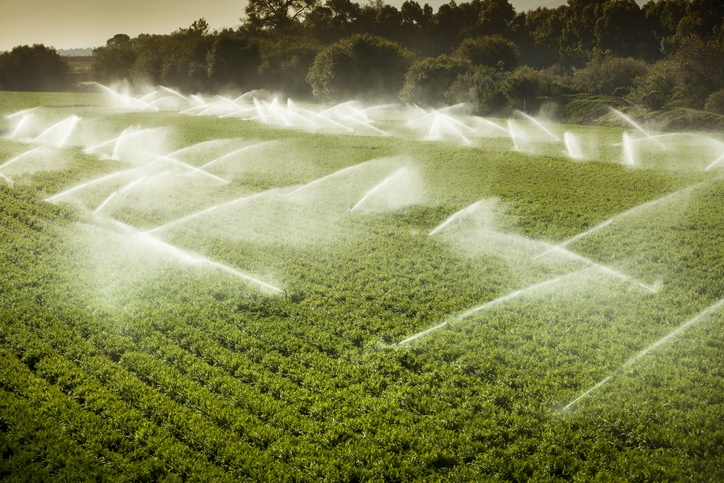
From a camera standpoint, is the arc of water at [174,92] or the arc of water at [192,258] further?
the arc of water at [174,92]

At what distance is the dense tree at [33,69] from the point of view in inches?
2980

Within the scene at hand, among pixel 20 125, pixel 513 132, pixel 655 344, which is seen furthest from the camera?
pixel 20 125

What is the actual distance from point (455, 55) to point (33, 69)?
6470 cm

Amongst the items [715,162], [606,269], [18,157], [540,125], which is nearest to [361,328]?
[606,269]

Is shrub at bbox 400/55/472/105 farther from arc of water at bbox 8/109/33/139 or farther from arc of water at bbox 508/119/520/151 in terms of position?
arc of water at bbox 8/109/33/139

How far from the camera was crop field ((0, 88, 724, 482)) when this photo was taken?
19.7ft

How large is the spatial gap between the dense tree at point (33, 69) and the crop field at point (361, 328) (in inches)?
2839

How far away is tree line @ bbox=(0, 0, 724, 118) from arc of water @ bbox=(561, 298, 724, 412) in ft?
96.4

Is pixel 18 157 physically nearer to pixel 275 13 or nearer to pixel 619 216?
pixel 619 216

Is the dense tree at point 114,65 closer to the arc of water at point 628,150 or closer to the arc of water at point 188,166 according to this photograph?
the arc of water at point 188,166

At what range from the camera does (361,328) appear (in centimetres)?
892

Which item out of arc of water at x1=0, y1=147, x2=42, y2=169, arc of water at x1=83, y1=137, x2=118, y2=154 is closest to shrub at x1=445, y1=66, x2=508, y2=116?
arc of water at x1=83, y1=137, x2=118, y2=154

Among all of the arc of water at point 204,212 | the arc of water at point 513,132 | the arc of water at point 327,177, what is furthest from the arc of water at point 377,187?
the arc of water at point 513,132

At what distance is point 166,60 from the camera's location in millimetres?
74375
